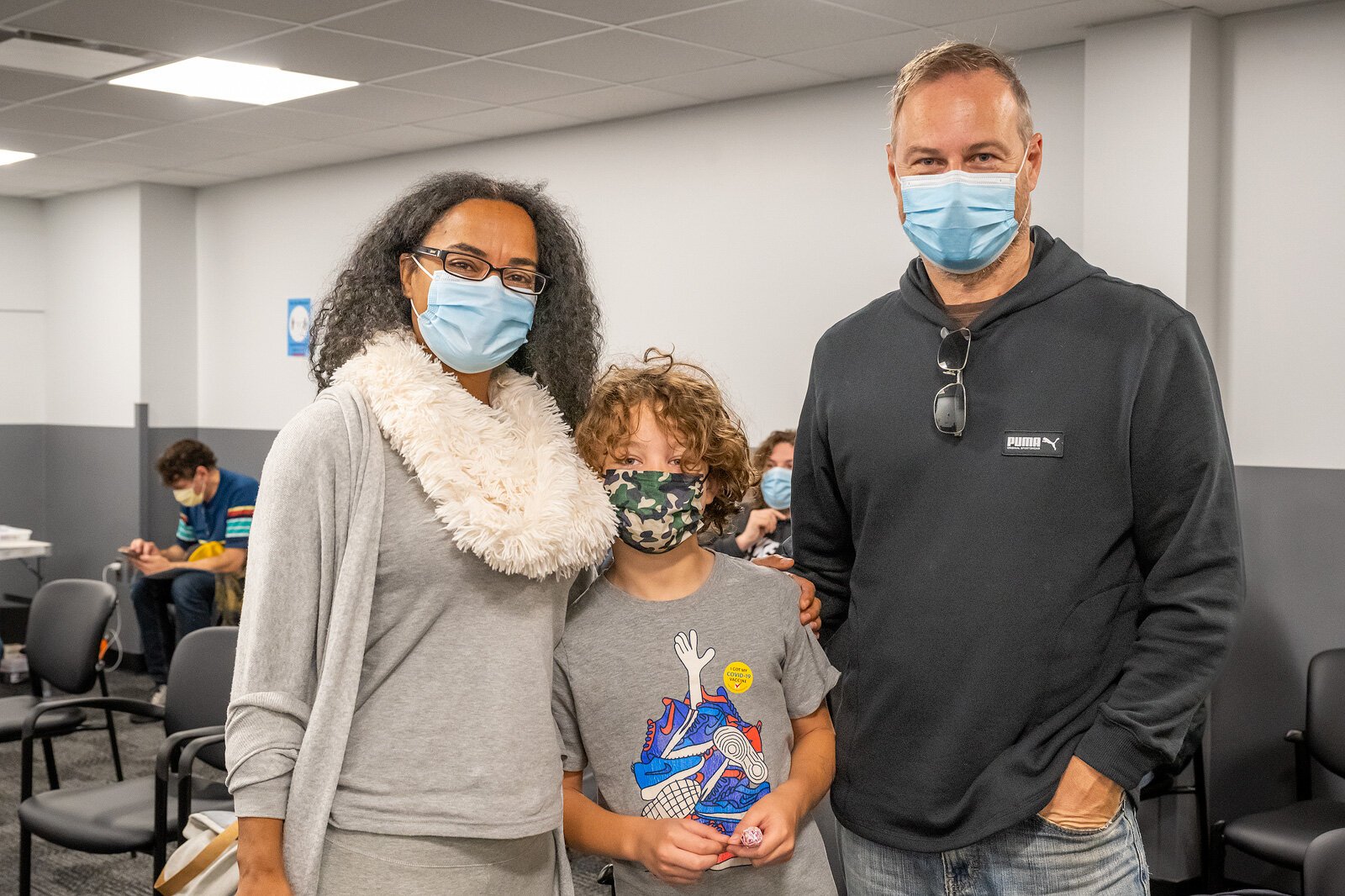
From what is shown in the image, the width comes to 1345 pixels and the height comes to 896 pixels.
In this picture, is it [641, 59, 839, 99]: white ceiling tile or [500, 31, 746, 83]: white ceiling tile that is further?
[641, 59, 839, 99]: white ceiling tile

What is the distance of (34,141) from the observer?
6594mm

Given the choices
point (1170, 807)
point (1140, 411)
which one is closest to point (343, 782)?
point (1140, 411)

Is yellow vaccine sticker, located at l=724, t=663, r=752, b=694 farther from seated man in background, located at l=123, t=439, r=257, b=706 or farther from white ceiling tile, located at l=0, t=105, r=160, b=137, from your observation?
white ceiling tile, located at l=0, t=105, r=160, b=137

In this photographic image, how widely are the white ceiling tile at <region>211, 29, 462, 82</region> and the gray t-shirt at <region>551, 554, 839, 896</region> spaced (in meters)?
3.43

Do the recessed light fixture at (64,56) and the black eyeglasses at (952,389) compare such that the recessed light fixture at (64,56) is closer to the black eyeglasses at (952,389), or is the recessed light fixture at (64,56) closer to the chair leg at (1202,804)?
the black eyeglasses at (952,389)

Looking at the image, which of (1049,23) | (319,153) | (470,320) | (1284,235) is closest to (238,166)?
(319,153)

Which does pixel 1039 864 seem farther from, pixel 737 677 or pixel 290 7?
pixel 290 7

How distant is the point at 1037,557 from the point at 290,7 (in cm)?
349

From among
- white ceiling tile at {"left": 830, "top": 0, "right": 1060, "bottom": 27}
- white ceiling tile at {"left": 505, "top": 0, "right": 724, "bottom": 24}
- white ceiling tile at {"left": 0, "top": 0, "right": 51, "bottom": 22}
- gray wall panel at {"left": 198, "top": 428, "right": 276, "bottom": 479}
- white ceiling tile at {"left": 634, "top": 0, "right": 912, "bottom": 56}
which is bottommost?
gray wall panel at {"left": 198, "top": 428, "right": 276, "bottom": 479}

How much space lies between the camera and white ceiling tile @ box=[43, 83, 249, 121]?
5387 mm

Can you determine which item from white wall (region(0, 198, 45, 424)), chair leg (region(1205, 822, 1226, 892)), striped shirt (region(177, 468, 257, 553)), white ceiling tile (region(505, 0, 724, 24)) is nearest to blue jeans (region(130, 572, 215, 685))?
striped shirt (region(177, 468, 257, 553))

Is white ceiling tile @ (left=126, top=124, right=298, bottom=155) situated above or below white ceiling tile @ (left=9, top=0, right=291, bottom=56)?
above

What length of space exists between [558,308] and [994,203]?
632mm

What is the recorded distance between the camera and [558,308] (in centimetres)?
180
